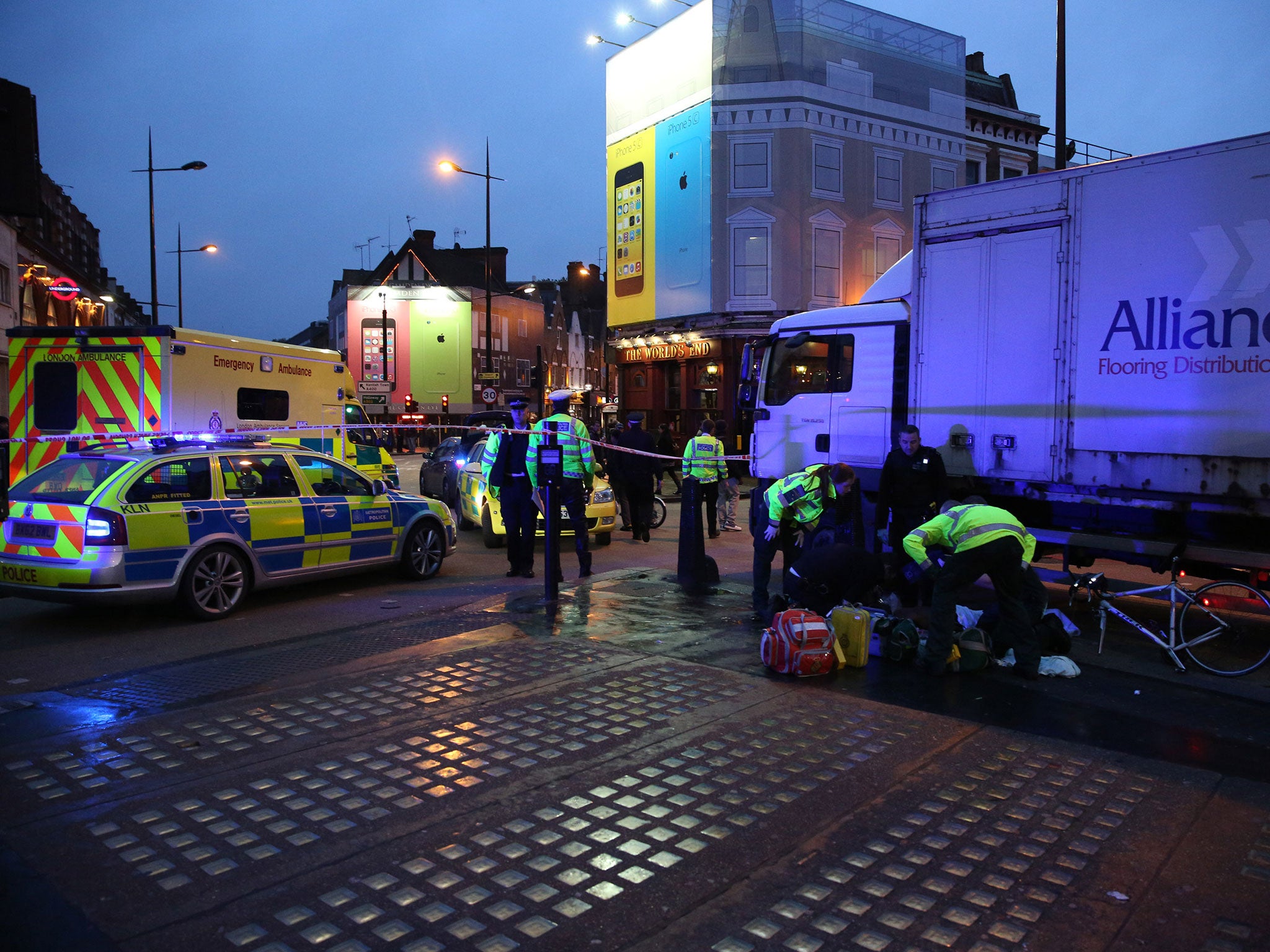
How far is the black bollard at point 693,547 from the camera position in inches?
374

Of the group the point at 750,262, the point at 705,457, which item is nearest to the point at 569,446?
the point at 705,457

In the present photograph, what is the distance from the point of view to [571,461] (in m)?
10.4

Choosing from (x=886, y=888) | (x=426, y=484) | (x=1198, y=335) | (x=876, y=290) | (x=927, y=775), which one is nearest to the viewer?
(x=886, y=888)

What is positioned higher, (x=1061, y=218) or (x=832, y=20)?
(x=832, y=20)

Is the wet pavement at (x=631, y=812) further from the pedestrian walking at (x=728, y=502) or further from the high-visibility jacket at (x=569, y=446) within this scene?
the pedestrian walking at (x=728, y=502)

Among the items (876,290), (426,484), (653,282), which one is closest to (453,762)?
(876,290)

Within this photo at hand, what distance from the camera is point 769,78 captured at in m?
26.1

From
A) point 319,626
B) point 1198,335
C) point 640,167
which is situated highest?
point 640,167

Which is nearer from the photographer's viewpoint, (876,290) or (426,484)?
(876,290)

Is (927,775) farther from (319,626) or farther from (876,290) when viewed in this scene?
(876,290)

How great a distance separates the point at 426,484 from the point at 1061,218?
13.4 metres

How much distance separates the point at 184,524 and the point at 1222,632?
8.43m

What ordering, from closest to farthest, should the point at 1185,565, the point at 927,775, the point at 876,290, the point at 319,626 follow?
the point at 927,775 < the point at 1185,565 < the point at 319,626 < the point at 876,290

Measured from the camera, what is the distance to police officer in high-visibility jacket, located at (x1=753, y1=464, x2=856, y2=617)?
299 inches
